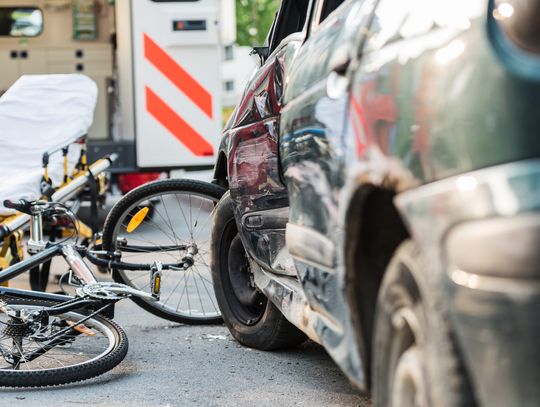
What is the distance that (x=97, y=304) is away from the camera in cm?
479

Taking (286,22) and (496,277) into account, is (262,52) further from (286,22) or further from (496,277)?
(496,277)

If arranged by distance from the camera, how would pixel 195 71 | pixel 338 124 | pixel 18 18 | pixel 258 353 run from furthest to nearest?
1. pixel 18 18
2. pixel 195 71
3. pixel 258 353
4. pixel 338 124

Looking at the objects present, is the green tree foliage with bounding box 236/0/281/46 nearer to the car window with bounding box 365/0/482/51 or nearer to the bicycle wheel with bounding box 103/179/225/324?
the bicycle wheel with bounding box 103/179/225/324

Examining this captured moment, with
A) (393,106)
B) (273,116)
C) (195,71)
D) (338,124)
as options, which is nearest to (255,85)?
(273,116)

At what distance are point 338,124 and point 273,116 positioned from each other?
1.46m

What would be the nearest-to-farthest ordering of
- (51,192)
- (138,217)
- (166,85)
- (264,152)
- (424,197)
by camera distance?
(424,197), (264,152), (138,217), (51,192), (166,85)

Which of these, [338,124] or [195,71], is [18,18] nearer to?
[195,71]

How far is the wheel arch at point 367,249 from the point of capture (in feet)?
9.18

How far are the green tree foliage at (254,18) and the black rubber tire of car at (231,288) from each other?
1108 inches

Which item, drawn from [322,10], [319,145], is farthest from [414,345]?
[322,10]

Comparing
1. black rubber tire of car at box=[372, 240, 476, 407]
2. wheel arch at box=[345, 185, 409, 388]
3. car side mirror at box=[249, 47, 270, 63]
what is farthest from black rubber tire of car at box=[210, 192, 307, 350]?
black rubber tire of car at box=[372, 240, 476, 407]

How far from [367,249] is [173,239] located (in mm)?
2864

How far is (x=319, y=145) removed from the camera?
3.23m

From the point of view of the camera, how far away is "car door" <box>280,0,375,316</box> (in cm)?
304
